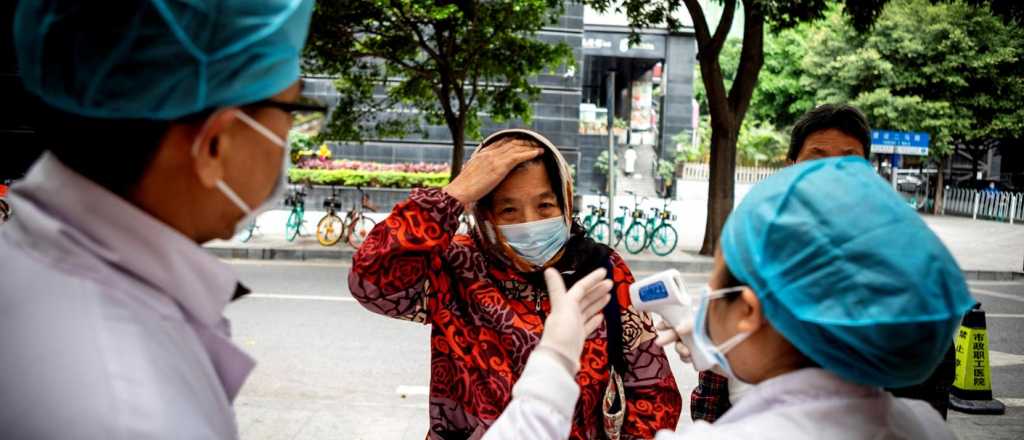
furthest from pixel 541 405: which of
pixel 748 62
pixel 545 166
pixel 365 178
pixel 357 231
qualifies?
pixel 365 178

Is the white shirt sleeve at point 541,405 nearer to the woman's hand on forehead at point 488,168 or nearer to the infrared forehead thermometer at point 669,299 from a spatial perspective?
the infrared forehead thermometer at point 669,299

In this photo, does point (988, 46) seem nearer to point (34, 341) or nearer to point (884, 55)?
point (884, 55)

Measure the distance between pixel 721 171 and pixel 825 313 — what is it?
473 inches

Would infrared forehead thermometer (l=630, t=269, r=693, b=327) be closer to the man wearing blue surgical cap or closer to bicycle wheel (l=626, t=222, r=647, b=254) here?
the man wearing blue surgical cap

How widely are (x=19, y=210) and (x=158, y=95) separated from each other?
22cm

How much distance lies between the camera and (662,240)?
44.7ft

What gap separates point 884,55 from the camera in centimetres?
2586

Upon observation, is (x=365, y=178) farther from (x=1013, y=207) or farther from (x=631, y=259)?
(x=1013, y=207)

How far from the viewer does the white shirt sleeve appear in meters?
1.29

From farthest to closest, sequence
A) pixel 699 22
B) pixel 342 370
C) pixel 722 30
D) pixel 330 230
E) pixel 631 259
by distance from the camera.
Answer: pixel 330 230
pixel 631 259
pixel 699 22
pixel 722 30
pixel 342 370

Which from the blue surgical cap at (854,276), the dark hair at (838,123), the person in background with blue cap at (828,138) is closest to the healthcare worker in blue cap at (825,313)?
the blue surgical cap at (854,276)

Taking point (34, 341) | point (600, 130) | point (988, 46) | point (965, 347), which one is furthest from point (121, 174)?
point (600, 130)

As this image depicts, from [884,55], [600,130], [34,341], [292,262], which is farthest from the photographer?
[600,130]

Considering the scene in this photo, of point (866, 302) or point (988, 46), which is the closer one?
point (866, 302)
